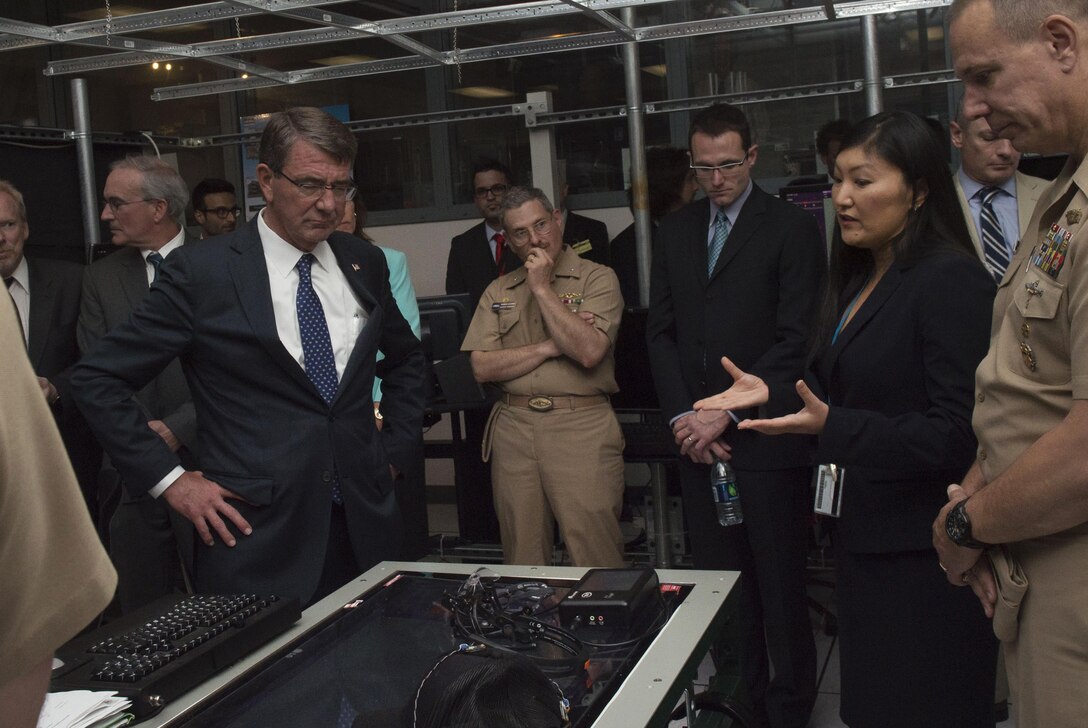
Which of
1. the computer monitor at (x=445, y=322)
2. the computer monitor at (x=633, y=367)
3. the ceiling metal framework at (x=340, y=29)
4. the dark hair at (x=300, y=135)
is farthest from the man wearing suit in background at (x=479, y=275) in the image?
the dark hair at (x=300, y=135)

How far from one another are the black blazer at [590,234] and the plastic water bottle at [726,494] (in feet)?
7.43

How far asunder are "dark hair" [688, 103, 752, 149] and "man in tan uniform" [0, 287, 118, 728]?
2585mm

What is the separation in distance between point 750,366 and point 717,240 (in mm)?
393

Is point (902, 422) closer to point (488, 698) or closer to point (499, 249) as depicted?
point (488, 698)

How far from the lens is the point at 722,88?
239 inches

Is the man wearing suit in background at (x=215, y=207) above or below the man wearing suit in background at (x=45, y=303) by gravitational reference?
above

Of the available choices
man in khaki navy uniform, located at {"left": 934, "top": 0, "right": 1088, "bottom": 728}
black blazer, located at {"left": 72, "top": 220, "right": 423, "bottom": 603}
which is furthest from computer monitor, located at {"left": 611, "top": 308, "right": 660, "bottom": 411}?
man in khaki navy uniform, located at {"left": 934, "top": 0, "right": 1088, "bottom": 728}

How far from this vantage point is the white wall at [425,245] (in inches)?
252

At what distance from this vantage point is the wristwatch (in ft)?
5.02

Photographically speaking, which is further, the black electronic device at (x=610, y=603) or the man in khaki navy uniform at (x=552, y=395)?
the man in khaki navy uniform at (x=552, y=395)

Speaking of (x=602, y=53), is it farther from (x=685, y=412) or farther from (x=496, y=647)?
(x=496, y=647)

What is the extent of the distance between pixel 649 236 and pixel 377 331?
2018 mm

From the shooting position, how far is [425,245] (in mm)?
6492

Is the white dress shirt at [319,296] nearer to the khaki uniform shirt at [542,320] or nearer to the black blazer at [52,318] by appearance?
the khaki uniform shirt at [542,320]
